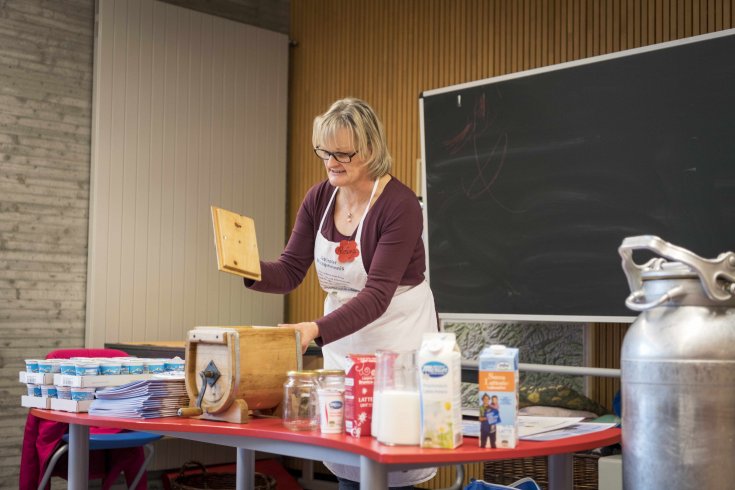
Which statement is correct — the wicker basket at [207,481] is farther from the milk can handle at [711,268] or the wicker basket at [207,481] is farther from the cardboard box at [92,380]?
the milk can handle at [711,268]

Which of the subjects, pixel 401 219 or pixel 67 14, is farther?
pixel 67 14

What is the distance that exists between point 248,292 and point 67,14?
1.94 meters

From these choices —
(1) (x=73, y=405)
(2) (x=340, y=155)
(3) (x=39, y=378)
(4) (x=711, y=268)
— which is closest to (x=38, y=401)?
(3) (x=39, y=378)

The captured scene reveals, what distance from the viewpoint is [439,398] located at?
1.62 m

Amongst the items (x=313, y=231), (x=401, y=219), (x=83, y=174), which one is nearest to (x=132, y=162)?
(x=83, y=174)

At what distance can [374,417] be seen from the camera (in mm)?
1706

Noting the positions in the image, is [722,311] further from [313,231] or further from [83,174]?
[83,174]

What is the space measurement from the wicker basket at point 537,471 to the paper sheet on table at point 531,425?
5.73ft

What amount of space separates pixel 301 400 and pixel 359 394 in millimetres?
200

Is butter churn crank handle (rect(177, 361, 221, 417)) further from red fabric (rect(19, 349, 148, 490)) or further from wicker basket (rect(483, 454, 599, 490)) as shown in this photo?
wicker basket (rect(483, 454, 599, 490))

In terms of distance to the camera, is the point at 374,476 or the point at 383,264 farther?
the point at 383,264

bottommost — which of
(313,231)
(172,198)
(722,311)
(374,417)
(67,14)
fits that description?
(374,417)

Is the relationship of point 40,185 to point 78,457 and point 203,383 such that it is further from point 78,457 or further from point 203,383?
point 203,383

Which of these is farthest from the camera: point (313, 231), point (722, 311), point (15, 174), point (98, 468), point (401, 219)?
point (15, 174)
